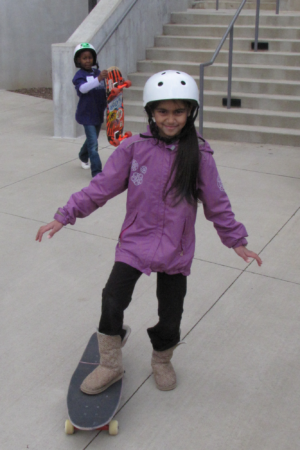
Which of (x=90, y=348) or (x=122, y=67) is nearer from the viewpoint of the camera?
(x=90, y=348)

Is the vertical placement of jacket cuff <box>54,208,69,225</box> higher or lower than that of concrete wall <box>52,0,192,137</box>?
lower

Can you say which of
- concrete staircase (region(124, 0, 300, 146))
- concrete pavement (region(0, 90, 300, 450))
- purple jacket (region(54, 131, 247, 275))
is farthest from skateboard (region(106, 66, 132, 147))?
purple jacket (region(54, 131, 247, 275))

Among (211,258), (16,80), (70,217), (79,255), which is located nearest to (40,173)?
(79,255)

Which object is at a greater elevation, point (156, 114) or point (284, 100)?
point (156, 114)

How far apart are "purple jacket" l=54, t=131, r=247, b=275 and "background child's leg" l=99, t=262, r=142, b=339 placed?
0.15ft

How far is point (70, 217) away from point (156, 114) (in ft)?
2.07

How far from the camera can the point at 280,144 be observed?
743 cm

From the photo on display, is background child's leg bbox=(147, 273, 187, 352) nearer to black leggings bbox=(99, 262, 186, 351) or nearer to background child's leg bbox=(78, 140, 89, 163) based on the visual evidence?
black leggings bbox=(99, 262, 186, 351)

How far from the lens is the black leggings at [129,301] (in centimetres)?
264

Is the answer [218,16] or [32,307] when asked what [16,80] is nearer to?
[218,16]

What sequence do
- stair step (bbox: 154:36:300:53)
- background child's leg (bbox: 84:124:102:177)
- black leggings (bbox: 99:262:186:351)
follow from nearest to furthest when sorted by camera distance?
black leggings (bbox: 99:262:186:351)
background child's leg (bbox: 84:124:102:177)
stair step (bbox: 154:36:300:53)

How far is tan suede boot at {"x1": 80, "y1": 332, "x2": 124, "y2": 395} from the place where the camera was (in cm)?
271

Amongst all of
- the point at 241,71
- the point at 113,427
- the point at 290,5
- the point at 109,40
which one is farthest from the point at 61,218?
the point at 290,5

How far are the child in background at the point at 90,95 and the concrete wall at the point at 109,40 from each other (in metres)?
1.73
